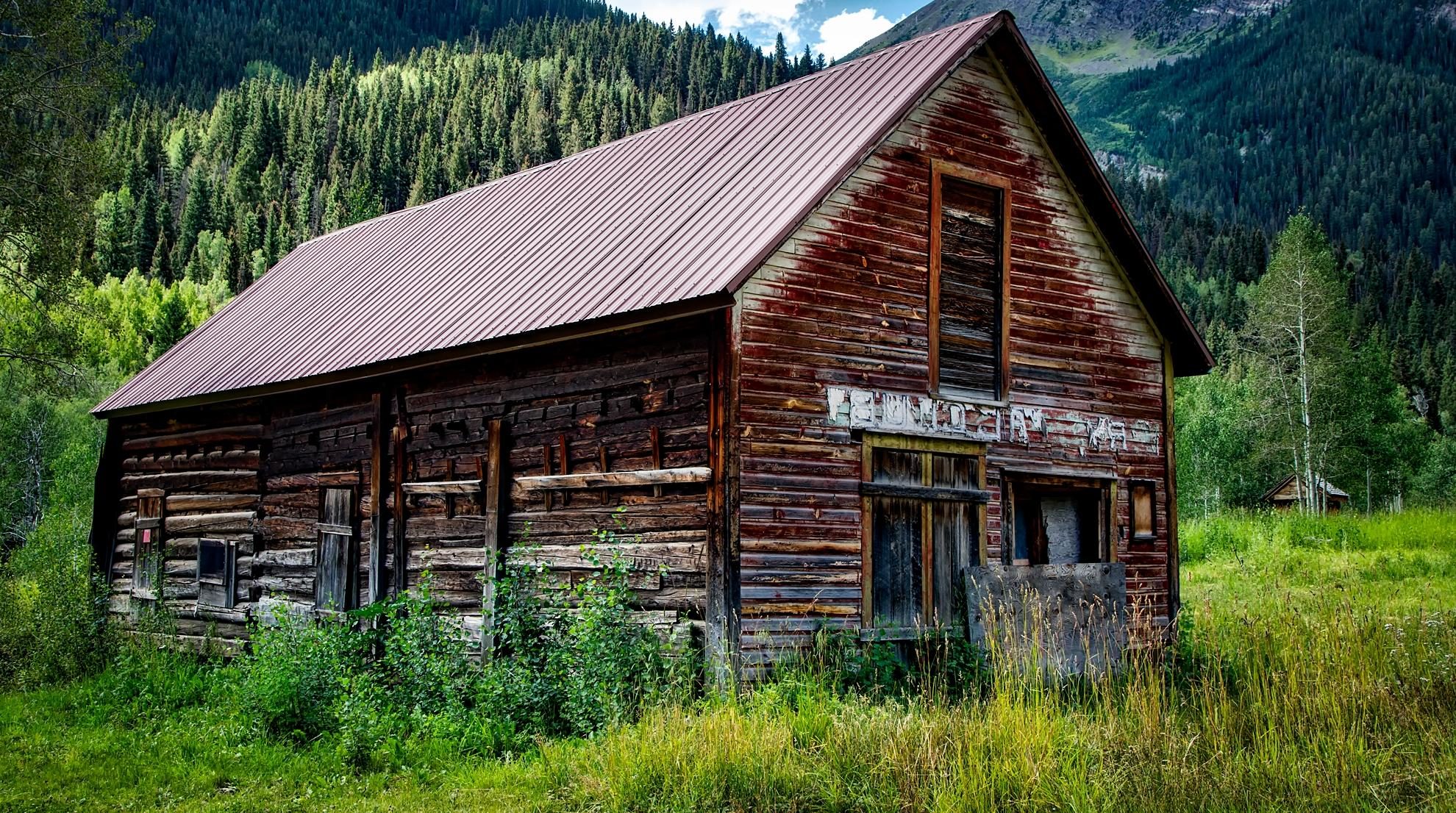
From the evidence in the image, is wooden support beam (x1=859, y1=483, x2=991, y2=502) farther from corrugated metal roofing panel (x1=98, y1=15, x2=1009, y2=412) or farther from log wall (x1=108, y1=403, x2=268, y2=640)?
log wall (x1=108, y1=403, x2=268, y2=640)

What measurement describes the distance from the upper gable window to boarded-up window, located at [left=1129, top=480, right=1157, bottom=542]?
2.79 meters

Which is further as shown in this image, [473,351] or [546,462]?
[473,351]

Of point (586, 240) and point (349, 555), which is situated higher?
point (586, 240)

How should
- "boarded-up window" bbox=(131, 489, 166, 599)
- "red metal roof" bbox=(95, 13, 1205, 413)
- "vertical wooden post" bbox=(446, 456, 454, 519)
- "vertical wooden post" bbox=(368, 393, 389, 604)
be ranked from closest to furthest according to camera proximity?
"red metal roof" bbox=(95, 13, 1205, 413)
"vertical wooden post" bbox=(446, 456, 454, 519)
"vertical wooden post" bbox=(368, 393, 389, 604)
"boarded-up window" bbox=(131, 489, 166, 599)

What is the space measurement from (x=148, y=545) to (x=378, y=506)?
678cm

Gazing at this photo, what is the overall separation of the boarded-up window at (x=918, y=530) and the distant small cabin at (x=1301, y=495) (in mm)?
39171

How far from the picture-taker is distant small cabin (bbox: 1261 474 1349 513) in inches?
1892

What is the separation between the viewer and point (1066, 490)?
49.1 ft

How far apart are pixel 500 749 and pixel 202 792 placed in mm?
2479

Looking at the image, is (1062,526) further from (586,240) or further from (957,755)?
(957,755)

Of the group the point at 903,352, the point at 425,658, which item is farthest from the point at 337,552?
the point at 903,352

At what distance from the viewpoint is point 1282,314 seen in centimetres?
4597

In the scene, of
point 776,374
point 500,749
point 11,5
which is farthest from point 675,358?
point 11,5

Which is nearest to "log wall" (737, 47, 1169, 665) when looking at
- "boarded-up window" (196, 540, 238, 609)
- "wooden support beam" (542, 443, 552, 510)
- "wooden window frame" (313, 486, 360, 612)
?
"wooden support beam" (542, 443, 552, 510)
